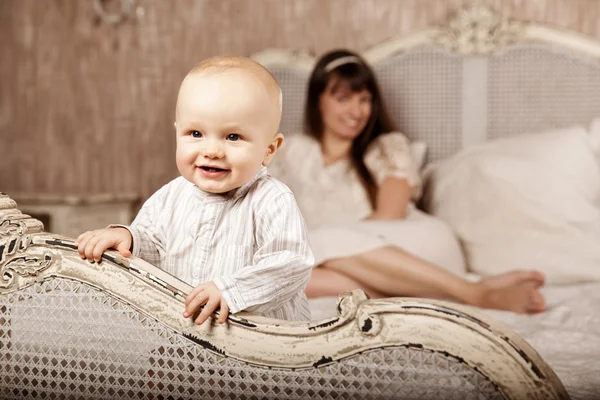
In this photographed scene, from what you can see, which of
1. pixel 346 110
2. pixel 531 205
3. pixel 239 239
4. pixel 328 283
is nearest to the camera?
pixel 239 239

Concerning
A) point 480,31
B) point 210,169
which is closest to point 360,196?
point 480,31

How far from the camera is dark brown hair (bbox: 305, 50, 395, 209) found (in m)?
2.29

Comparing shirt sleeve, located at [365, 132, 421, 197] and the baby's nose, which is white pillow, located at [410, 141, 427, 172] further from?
the baby's nose

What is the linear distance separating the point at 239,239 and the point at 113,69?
2.03m

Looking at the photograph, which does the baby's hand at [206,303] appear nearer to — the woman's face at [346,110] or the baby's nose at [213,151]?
the baby's nose at [213,151]

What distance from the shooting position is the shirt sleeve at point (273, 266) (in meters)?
0.83

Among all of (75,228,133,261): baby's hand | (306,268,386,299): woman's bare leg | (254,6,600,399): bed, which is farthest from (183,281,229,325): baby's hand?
(306,268,386,299): woman's bare leg

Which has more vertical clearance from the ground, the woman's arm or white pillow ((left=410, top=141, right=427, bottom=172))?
white pillow ((left=410, top=141, right=427, bottom=172))

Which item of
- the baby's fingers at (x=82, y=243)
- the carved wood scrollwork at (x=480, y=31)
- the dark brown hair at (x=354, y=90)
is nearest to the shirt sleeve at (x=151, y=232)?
the baby's fingers at (x=82, y=243)

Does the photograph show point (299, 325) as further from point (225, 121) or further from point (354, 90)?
point (354, 90)

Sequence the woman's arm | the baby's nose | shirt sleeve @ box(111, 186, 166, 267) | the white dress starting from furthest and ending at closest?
1. the woman's arm
2. the white dress
3. shirt sleeve @ box(111, 186, 166, 267)
4. the baby's nose

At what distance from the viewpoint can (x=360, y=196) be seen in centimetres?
220

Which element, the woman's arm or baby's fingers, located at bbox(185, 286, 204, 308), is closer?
baby's fingers, located at bbox(185, 286, 204, 308)

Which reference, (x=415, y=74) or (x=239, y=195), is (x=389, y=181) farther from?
(x=239, y=195)
